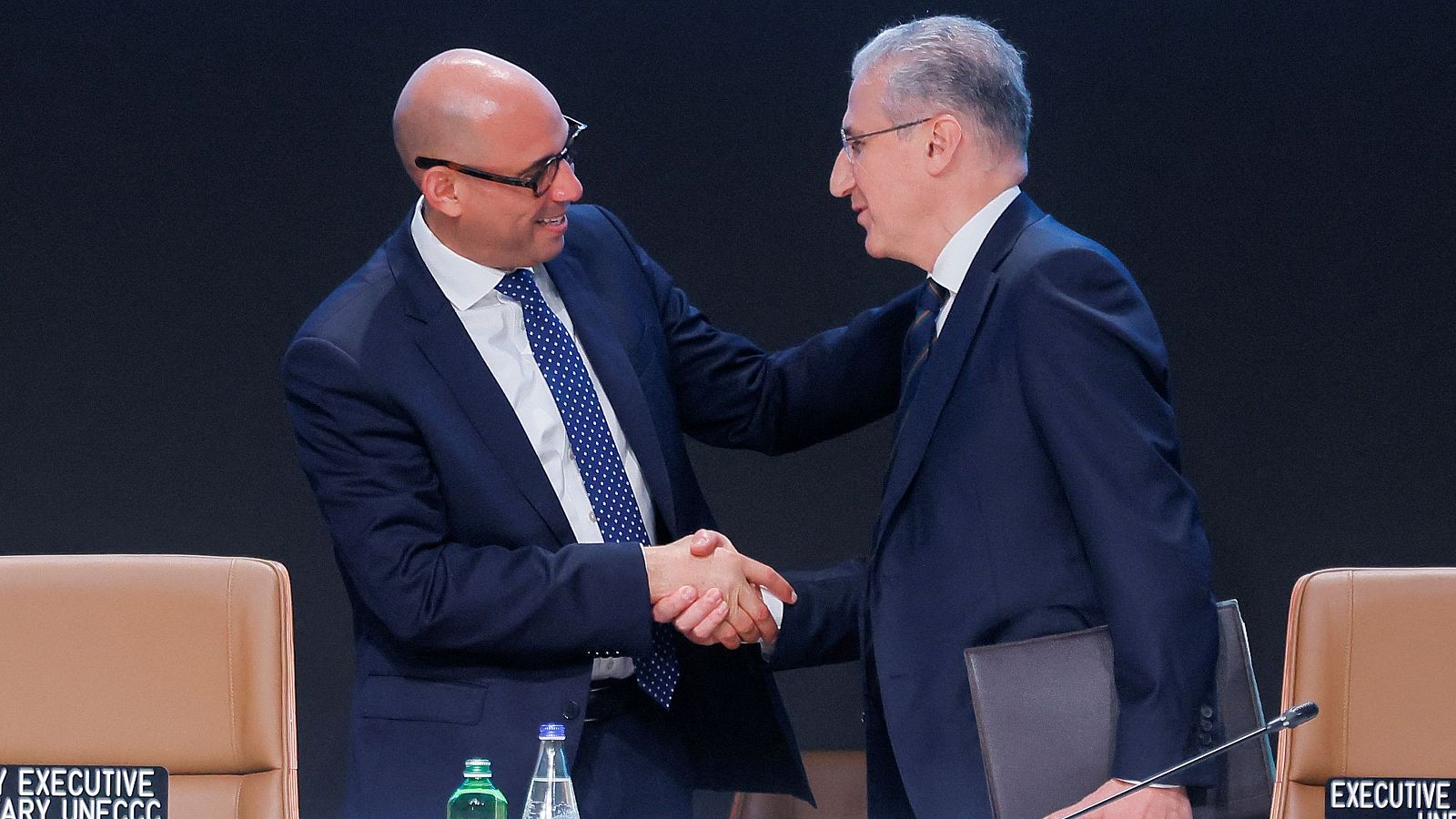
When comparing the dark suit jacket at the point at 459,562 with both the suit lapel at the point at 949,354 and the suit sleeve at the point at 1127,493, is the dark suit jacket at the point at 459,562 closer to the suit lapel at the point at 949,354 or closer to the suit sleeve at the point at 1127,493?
the suit lapel at the point at 949,354

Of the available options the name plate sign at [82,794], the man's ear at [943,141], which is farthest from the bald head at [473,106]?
the name plate sign at [82,794]

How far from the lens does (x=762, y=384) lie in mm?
2506

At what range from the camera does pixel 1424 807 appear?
1817mm

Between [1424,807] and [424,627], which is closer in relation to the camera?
[1424,807]

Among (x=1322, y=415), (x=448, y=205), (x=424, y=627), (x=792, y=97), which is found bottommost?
(x=424, y=627)

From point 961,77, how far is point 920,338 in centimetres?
A: 35

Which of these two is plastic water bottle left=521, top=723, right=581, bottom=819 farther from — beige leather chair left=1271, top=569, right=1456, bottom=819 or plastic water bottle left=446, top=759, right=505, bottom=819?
beige leather chair left=1271, top=569, right=1456, bottom=819

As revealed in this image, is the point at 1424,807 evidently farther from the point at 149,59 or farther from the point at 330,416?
the point at 149,59

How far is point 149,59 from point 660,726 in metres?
1.95

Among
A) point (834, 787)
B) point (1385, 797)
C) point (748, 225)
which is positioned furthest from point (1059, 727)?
point (748, 225)

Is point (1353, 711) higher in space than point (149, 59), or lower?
lower

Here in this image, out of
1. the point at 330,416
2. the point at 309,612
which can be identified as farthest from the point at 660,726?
the point at 309,612

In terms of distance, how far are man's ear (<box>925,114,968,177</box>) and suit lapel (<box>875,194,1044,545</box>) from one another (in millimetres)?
101

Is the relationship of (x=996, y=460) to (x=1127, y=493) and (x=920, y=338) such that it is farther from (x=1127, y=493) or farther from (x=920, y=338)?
(x=920, y=338)
